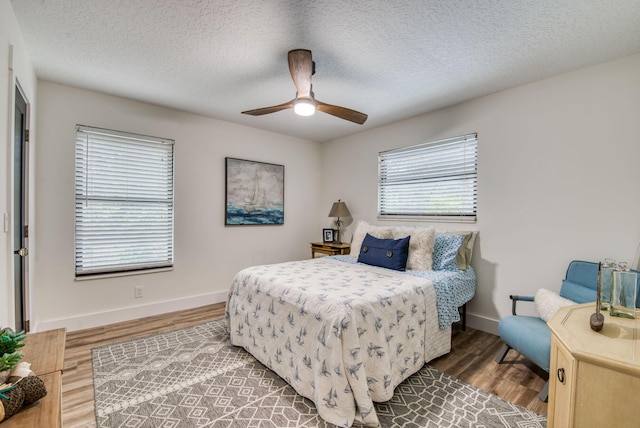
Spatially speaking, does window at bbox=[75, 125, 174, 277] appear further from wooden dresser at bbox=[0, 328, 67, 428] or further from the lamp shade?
the lamp shade

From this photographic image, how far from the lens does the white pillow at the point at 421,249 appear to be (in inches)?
116

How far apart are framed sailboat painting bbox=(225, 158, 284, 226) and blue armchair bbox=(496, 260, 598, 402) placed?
3.23m

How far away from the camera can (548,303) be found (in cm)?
226

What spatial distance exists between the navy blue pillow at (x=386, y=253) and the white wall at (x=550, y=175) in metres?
0.89

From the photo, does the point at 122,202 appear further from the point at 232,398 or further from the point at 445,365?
the point at 445,365

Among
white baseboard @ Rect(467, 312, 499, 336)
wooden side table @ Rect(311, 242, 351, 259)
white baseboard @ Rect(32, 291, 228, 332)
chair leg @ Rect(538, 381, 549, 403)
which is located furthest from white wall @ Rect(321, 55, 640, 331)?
white baseboard @ Rect(32, 291, 228, 332)

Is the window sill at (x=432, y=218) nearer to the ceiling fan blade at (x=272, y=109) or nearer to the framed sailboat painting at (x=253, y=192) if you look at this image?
the framed sailboat painting at (x=253, y=192)

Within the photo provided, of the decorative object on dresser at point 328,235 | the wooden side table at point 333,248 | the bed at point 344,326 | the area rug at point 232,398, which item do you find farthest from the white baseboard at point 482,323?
the decorative object on dresser at point 328,235

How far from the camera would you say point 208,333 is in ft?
9.71

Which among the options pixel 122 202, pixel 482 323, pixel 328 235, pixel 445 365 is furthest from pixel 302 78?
pixel 482 323

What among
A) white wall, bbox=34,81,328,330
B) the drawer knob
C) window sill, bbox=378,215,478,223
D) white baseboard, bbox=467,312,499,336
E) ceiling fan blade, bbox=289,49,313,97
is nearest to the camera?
the drawer knob

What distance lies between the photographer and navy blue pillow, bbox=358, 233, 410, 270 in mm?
2900

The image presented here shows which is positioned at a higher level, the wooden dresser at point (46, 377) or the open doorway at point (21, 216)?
the open doorway at point (21, 216)

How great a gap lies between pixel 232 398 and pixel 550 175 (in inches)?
127
